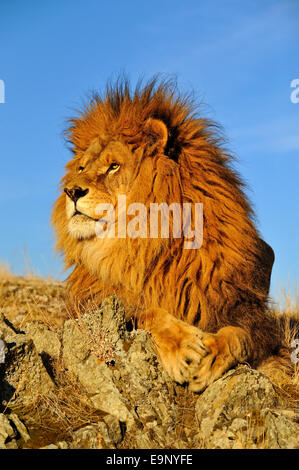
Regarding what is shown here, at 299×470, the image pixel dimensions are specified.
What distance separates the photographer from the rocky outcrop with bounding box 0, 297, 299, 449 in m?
3.37

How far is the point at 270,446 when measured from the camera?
10.8 ft

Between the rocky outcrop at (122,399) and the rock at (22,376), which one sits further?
the rock at (22,376)

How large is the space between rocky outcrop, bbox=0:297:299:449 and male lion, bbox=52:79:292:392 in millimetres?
314

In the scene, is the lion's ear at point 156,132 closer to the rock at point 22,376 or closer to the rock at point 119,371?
the rock at point 119,371

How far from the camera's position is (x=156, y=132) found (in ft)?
14.9

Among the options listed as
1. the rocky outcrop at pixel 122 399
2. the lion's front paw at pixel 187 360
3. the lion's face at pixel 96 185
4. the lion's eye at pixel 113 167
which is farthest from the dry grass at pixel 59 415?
the lion's eye at pixel 113 167

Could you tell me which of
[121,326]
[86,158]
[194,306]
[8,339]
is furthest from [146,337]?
[86,158]

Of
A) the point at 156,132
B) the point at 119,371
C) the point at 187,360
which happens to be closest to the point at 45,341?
the point at 119,371

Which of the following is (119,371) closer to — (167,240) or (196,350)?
(196,350)

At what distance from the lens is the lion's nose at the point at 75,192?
436 cm

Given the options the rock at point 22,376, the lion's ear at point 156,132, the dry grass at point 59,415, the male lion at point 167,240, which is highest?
the lion's ear at point 156,132

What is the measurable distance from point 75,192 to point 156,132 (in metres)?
0.78

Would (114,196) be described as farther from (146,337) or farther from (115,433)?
(115,433)

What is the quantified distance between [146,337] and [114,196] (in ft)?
3.72
